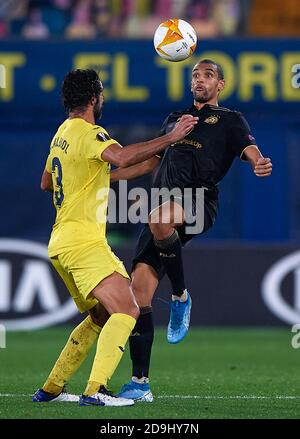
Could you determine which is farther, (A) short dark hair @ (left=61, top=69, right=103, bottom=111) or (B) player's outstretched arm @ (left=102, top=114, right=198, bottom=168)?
(A) short dark hair @ (left=61, top=69, right=103, bottom=111)

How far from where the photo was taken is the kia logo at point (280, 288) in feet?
44.8

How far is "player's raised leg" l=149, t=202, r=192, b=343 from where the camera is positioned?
7812 millimetres

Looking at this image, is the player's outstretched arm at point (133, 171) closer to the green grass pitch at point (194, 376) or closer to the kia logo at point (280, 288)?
the green grass pitch at point (194, 376)

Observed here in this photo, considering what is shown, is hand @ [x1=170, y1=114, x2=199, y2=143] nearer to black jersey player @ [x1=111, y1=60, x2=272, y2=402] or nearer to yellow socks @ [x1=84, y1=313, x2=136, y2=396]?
black jersey player @ [x1=111, y1=60, x2=272, y2=402]

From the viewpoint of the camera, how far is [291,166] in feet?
46.7

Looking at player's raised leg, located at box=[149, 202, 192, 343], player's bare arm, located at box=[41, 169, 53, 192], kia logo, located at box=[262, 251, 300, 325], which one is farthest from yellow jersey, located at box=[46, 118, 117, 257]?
kia logo, located at box=[262, 251, 300, 325]

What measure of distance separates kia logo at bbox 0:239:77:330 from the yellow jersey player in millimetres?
6079

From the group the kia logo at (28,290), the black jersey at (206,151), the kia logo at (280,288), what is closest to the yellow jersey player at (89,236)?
the black jersey at (206,151)

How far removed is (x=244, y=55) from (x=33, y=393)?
724cm

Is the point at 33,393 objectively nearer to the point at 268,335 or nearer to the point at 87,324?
the point at 87,324

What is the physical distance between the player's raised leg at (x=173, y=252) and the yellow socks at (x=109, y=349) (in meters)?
0.83

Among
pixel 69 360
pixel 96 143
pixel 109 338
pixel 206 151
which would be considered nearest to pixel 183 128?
pixel 96 143

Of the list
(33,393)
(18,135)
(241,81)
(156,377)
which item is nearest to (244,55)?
(241,81)

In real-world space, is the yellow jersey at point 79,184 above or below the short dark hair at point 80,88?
below
